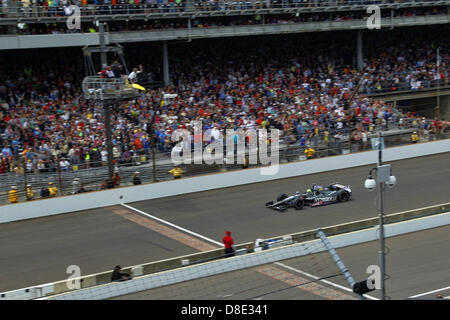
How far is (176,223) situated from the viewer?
71.9ft

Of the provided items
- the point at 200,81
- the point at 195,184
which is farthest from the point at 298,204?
the point at 200,81

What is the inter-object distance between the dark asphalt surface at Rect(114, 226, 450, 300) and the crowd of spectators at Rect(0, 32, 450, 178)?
10.3 meters

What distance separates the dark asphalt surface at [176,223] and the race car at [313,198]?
288mm

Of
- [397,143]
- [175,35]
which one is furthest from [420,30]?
[175,35]

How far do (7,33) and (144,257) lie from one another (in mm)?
15444

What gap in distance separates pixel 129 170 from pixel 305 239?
382 inches

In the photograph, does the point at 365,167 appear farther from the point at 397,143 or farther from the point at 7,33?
the point at 7,33

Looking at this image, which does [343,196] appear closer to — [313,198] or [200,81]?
[313,198]

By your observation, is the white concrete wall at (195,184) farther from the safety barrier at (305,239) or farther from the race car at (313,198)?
the safety barrier at (305,239)

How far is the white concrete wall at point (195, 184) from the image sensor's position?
2280 cm

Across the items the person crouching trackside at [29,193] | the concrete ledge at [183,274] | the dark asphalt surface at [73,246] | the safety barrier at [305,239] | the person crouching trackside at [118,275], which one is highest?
the concrete ledge at [183,274]

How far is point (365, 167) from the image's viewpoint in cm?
2906
